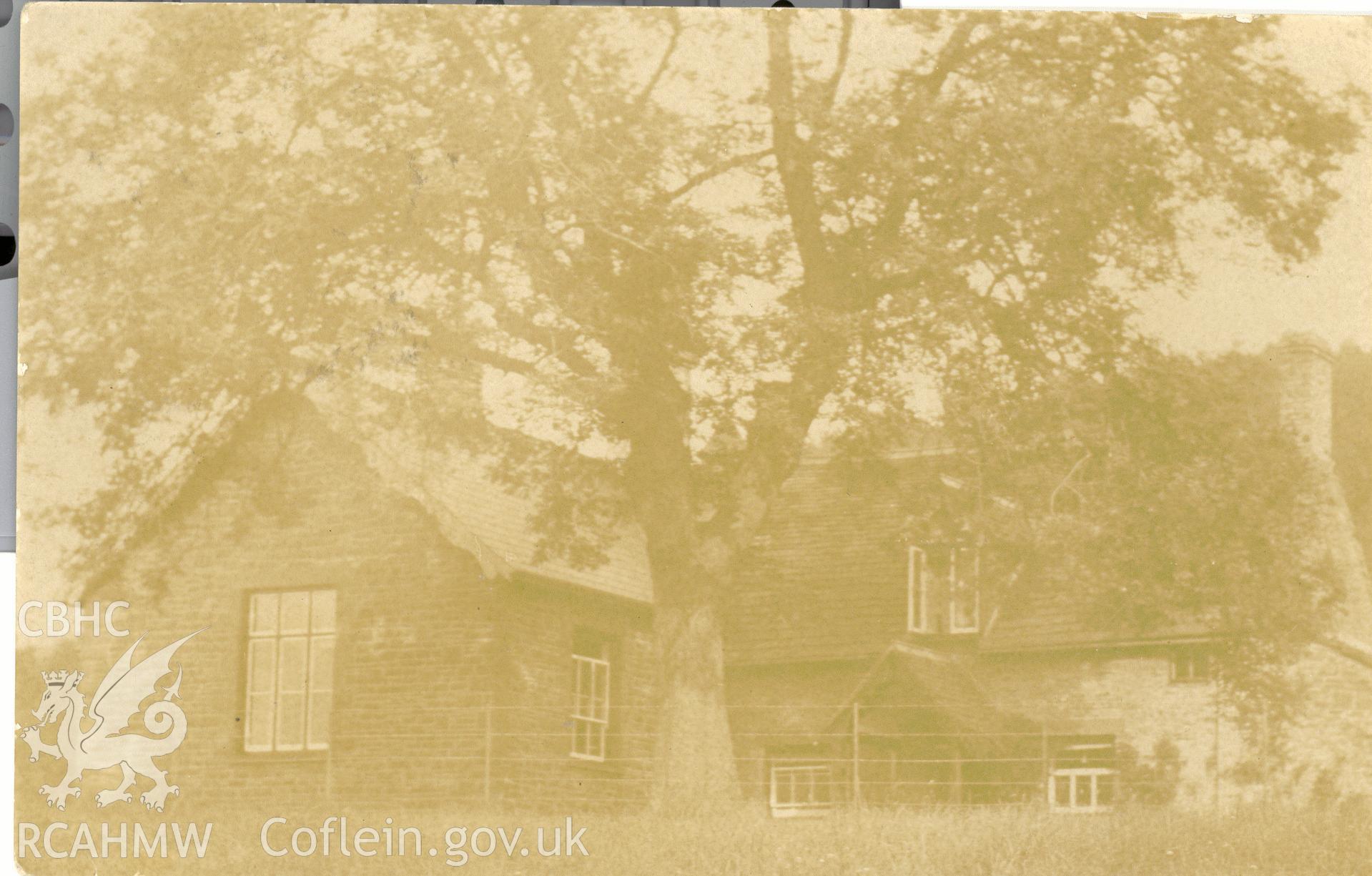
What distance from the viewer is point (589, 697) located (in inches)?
182

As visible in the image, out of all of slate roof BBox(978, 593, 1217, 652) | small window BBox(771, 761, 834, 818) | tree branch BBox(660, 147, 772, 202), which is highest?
tree branch BBox(660, 147, 772, 202)

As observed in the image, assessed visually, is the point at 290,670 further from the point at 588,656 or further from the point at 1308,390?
the point at 1308,390

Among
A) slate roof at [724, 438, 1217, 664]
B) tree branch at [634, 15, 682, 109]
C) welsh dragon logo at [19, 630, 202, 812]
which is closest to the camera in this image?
welsh dragon logo at [19, 630, 202, 812]

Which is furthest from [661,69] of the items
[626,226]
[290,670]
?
[290,670]

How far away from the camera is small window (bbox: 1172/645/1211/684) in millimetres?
4719

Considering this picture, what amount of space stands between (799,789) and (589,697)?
776mm

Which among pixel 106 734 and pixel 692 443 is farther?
pixel 692 443

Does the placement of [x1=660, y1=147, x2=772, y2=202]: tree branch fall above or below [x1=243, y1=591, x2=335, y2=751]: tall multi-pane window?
above

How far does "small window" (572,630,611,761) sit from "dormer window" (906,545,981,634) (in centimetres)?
107

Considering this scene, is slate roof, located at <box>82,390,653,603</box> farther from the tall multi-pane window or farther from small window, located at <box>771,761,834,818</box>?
small window, located at <box>771,761,834,818</box>

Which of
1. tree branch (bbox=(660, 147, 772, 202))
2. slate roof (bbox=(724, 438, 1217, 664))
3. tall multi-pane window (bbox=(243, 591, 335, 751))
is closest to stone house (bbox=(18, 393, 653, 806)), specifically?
tall multi-pane window (bbox=(243, 591, 335, 751))

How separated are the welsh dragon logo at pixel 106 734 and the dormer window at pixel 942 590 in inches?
101

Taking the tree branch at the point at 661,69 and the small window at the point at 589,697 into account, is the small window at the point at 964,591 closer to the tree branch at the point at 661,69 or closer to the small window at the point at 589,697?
the small window at the point at 589,697

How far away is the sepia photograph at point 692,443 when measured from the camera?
4.60 meters
